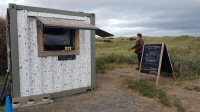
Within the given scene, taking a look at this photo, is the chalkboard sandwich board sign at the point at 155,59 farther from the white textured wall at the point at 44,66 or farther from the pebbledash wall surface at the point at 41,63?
the white textured wall at the point at 44,66

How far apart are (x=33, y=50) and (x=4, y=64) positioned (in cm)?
531

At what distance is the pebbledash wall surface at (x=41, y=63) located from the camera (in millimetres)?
7008

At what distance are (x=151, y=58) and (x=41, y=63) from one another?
4.20 meters

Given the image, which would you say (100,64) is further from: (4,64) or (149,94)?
(149,94)

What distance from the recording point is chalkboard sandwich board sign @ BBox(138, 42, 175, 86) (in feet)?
30.0

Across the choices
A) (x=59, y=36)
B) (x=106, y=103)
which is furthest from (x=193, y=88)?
(x=59, y=36)

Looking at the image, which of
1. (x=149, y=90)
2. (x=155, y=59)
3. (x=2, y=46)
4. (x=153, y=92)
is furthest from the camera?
(x=2, y=46)

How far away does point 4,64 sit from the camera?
1188cm

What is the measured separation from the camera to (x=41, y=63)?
24.5ft

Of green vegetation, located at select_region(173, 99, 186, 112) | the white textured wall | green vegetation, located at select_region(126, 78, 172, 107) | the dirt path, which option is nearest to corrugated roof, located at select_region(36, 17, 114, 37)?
the white textured wall

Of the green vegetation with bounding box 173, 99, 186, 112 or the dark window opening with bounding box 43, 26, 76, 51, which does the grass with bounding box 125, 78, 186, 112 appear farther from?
the dark window opening with bounding box 43, 26, 76, 51

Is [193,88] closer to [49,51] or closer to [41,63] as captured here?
[49,51]

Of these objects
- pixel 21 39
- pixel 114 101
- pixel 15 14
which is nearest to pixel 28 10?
pixel 15 14

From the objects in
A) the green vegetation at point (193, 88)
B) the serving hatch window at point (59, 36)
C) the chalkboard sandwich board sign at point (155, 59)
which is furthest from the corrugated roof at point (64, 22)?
the green vegetation at point (193, 88)
